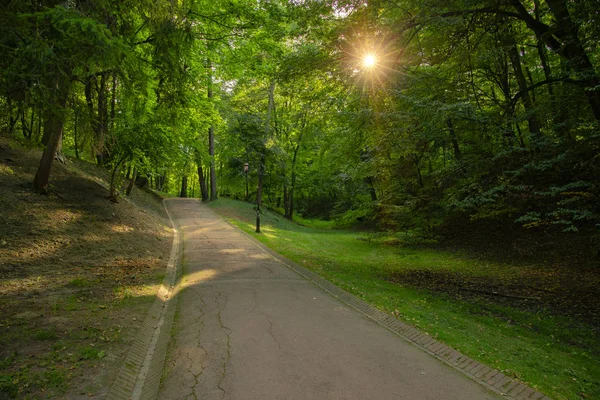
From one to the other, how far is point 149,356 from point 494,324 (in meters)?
6.65

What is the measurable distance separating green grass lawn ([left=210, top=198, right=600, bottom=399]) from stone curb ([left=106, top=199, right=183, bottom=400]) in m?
4.21

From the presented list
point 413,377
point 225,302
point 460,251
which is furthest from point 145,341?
point 460,251

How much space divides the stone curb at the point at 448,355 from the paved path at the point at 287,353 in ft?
0.57

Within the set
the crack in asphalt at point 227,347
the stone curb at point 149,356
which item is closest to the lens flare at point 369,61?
the crack in asphalt at point 227,347

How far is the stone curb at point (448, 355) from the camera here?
149 inches

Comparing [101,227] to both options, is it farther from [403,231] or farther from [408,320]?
[403,231]

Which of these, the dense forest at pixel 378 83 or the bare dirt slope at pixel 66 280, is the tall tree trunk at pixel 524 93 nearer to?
the dense forest at pixel 378 83

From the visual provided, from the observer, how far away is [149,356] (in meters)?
4.40

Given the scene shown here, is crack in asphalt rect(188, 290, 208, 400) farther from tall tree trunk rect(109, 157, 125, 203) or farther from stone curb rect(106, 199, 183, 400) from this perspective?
tall tree trunk rect(109, 157, 125, 203)

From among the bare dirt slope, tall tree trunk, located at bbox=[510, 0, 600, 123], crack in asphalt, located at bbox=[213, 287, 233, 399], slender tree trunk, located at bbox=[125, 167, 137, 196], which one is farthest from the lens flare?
slender tree trunk, located at bbox=[125, 167, 137, 196]

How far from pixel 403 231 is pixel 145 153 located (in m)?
11.7

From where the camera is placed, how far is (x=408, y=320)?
19.3ft

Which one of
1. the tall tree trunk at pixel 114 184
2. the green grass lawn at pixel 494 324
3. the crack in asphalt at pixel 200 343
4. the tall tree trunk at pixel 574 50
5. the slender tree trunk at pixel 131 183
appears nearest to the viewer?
the crack in asphalt at pixel 200 343

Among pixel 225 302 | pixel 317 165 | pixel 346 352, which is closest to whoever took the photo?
pixel 346 352
